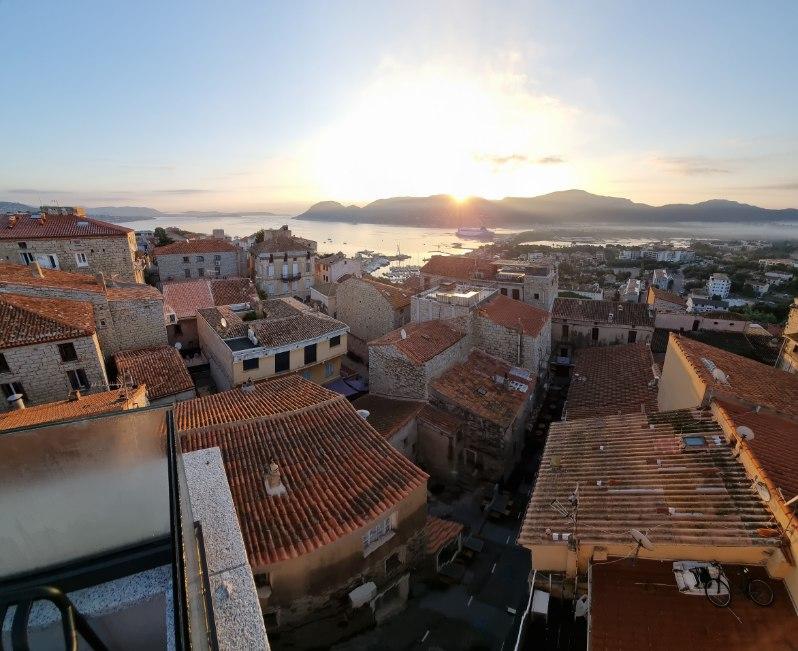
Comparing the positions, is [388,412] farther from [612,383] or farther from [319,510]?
[612,383]

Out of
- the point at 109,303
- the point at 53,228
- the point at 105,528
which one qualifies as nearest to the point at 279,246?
the point at 53,228

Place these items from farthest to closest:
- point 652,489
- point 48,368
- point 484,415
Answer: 1. point 484,415
2. point 48,368
3. point 652,489

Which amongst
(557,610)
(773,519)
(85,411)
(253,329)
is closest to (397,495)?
(557,610)

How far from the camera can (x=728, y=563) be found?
8203 mm

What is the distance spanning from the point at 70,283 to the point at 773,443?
28.5 metres

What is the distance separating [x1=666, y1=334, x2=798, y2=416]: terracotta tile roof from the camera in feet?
40.6

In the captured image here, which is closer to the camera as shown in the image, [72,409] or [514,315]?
[72,409]

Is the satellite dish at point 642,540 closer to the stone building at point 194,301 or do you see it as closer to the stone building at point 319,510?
the stone building at point 319,510

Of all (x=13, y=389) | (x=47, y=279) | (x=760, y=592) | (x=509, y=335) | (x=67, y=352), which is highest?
(x=47, y=279)

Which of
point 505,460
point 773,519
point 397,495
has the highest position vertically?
point 773,519

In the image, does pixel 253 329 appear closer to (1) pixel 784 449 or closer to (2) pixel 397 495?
(2) pixel 397 495

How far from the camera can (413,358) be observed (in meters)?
19.2

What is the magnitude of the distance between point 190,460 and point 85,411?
282 inches

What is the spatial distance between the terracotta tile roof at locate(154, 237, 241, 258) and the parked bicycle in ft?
149
